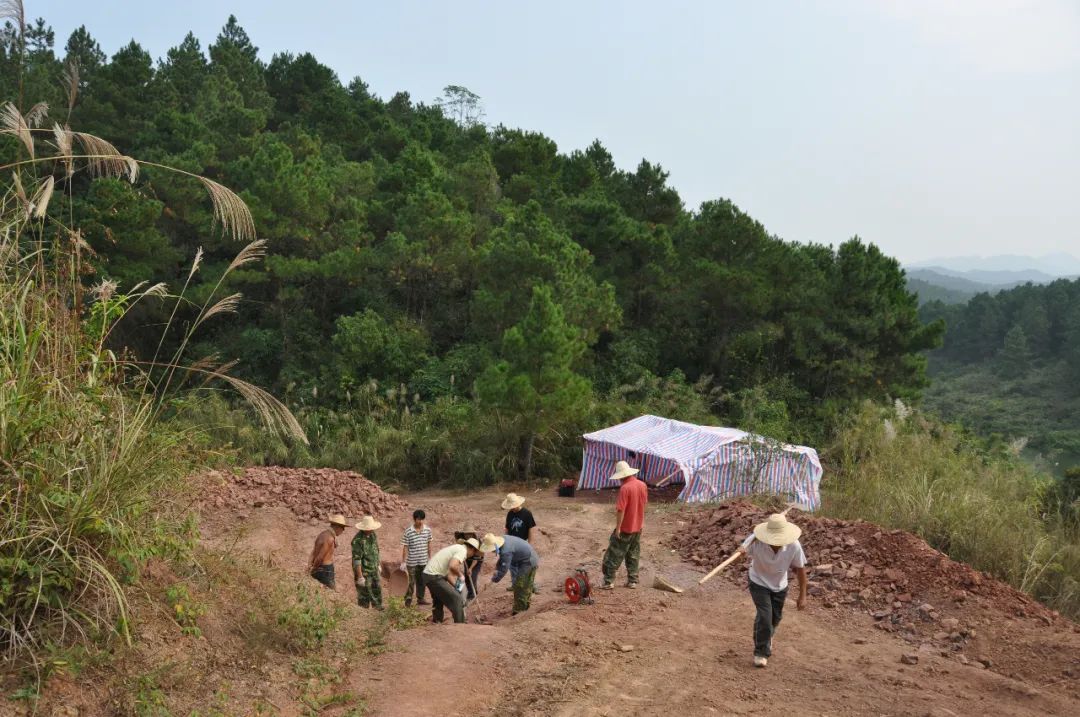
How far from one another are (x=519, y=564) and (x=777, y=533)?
9.36ft

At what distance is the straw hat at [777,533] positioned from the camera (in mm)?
6199

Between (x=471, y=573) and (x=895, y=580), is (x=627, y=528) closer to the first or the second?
(x=471, y=573)

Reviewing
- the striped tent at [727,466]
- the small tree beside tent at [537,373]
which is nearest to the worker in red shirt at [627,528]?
the striped tent at [727,466]

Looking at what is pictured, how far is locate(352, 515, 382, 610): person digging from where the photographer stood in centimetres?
819

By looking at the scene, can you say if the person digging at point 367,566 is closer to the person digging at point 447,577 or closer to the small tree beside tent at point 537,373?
the person digging at point 447,577

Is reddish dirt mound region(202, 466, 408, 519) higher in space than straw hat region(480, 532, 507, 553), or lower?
lower

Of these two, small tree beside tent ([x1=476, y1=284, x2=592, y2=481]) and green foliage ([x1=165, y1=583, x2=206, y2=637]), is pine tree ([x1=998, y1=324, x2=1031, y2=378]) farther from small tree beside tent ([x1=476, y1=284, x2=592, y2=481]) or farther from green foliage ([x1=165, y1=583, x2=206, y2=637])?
green foliage ([x1=165, y1=583, x2=206, y2=637])

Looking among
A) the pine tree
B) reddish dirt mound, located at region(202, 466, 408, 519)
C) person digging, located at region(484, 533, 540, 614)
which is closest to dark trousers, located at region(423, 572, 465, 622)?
person digging, located at region(484, 533, 540, 614)

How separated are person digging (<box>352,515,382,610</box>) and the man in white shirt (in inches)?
147

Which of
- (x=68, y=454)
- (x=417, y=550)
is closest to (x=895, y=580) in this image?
(x=417, y=550)

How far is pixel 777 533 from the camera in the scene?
20.5 ft

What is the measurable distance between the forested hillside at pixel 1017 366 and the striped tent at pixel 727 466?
32.5 meters

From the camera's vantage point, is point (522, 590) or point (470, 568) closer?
point (522, 590)

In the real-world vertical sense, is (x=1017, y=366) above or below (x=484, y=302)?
below
